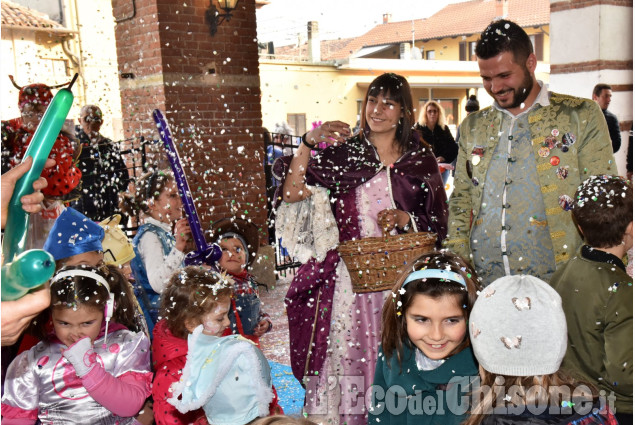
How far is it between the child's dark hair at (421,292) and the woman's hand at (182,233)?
1445 mm

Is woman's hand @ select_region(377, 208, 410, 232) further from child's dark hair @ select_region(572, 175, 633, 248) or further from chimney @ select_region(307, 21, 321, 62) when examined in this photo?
chimney @ select_region(307, 21, 321, 62)

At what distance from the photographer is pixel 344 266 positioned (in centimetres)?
323

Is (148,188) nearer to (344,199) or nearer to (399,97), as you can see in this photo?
(344,199)

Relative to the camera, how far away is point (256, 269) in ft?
22.9

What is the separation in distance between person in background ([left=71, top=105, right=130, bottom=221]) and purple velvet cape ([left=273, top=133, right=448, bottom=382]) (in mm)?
4058

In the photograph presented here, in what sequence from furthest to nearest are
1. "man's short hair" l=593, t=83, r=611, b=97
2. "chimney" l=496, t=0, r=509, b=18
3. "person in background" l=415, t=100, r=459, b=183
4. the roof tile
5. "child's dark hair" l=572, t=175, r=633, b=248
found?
"chimney" l=496, t=0, r=509, b=18, the roof tile, "person in background" l=415, t=100, r=459, b=183, "man's short hair" l=593, t=83, r=611, b=97, "child's dark hair" l=572, t=175, r=633, b=248

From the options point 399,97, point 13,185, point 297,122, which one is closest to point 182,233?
point 399,97

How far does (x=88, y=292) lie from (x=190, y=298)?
42cm

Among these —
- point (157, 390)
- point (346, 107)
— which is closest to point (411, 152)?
point (157, 390)

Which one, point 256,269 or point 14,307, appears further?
point 256,269

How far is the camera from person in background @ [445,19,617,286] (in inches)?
105

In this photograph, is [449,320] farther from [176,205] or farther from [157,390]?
[176,205]

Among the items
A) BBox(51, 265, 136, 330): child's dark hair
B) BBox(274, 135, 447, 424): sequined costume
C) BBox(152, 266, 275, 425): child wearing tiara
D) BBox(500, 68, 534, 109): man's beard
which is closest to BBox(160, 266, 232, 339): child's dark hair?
BBox(152, 266, 275, 425): child wearing tiara

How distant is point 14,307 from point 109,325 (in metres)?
1.30
